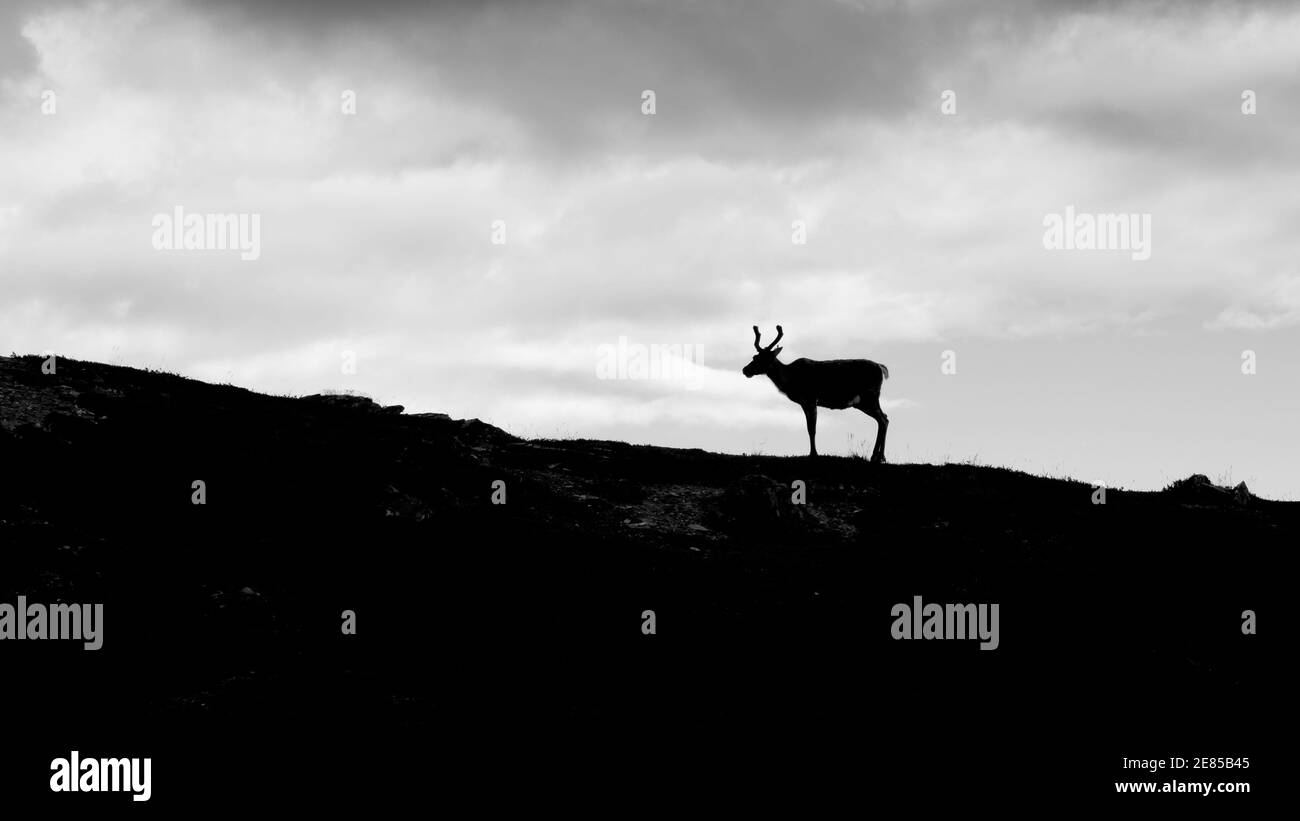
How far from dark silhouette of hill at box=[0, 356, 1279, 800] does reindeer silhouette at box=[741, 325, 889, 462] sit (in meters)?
2.54

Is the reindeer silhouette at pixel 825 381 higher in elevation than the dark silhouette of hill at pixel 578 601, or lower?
higher

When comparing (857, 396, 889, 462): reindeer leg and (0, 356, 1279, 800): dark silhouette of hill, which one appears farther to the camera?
(857, 396, 889, 462): reindeer leg

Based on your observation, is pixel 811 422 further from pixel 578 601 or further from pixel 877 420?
pixel 578 601

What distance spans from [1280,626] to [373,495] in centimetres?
1885

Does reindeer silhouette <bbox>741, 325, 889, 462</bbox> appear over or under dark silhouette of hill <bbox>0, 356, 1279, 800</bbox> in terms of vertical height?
over

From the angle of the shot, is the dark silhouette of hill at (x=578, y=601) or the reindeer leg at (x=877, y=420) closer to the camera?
the dark silhouette of hill at (x=578, y=601)

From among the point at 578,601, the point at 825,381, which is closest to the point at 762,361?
the point at 825,381

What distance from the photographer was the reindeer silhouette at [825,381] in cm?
3061

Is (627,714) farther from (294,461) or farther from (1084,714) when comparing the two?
(294,461)

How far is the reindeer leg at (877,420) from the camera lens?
2983 cm

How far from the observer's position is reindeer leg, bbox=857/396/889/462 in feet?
97.9

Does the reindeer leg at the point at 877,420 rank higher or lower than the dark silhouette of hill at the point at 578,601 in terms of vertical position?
higher

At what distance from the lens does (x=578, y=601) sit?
786 inches
